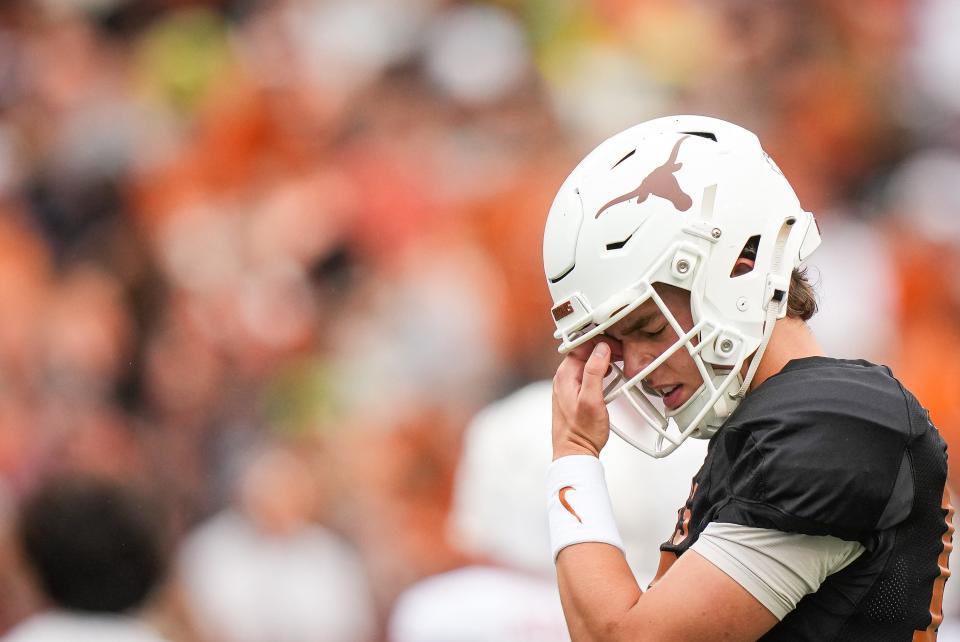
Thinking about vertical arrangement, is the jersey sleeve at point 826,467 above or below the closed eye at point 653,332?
below

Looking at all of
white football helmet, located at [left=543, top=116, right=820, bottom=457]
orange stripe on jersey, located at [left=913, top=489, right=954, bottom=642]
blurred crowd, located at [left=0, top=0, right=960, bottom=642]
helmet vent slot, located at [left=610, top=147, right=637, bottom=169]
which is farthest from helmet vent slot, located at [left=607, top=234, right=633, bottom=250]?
blurred crowd, located at [left=0, top=0, right=960, bottom=642]

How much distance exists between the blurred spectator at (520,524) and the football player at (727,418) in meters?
0.86

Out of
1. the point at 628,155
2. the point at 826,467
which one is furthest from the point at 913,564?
the point at 628,155

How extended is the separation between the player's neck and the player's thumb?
0.70ft

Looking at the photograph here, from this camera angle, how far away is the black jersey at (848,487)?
163cm

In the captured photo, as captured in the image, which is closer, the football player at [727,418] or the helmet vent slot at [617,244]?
the football player at [727,418]

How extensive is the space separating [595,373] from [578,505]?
20cm

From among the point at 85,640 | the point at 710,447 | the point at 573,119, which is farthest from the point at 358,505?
the point at 710,447

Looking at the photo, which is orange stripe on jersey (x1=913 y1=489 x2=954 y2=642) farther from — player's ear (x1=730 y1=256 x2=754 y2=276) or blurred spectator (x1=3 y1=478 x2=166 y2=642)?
blurred spectator (x1=3 y1=478 x2=166 y2=642)

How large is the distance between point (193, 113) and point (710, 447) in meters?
4.04

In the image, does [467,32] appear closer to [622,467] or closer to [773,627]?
[622,467]

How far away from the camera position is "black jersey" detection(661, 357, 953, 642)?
5.34ft

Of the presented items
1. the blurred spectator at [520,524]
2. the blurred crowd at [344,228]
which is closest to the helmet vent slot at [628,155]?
the blurred spectator at [520,524]

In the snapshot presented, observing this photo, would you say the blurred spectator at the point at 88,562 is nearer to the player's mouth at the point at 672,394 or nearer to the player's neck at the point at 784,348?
the player's mouth at the point at 672,394
